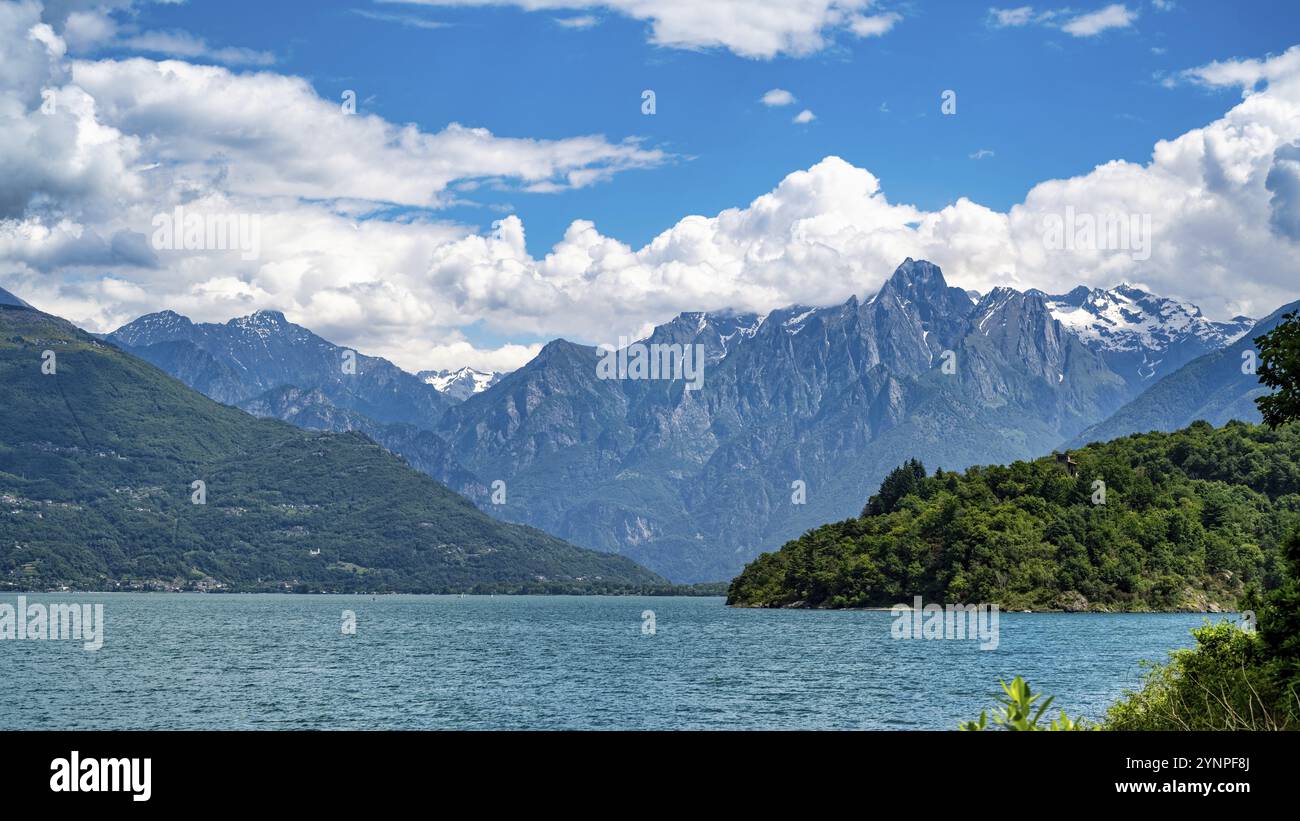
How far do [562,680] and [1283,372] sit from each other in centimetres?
9109

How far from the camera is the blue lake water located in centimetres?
8906

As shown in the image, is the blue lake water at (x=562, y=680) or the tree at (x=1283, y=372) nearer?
the tree at (x=1283, y=372)

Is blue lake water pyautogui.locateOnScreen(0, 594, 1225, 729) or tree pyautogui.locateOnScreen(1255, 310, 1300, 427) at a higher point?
tree pyautogui.locateOnScreen(1255, 310, 1300, 427)

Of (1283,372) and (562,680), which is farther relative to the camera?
(562,680)

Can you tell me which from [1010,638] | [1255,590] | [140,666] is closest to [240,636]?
[140,666]

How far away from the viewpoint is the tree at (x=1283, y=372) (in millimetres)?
35750

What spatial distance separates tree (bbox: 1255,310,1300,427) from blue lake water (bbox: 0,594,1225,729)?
42.2 m

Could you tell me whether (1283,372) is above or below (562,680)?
above

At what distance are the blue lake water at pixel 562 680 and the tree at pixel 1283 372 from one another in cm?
4215

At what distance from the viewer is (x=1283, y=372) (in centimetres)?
3631

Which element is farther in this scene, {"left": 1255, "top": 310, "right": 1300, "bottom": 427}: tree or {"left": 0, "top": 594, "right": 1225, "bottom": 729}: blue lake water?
{"left": 0, "top": 594, "right": 1225, "bottom": 729}: blue lake water

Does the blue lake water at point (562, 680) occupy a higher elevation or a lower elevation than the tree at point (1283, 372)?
lower
